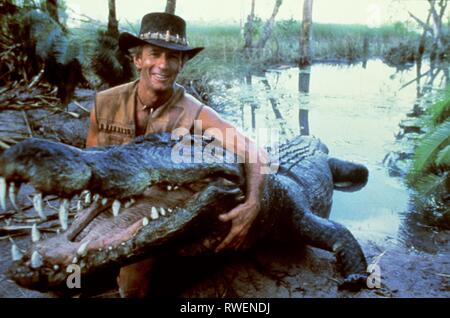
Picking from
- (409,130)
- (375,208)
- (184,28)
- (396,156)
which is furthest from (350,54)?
(184,28)

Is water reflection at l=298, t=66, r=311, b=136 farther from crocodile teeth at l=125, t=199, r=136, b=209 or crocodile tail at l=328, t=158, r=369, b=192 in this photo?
crocodile teeth at l=125, t=199, r=136, b=209

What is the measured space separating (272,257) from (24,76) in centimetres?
524

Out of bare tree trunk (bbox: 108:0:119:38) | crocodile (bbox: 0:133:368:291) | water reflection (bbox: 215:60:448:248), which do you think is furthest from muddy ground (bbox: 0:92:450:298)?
bare tree trunk (bbox: 108:0:119:38)

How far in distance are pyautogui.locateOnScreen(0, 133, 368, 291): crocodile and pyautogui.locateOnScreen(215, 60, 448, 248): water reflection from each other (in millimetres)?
1957

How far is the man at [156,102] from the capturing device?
2.87 m

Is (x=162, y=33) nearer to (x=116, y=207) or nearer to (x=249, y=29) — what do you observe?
(x=116, y=207)

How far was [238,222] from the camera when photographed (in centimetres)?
228

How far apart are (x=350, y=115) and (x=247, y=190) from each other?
717cm

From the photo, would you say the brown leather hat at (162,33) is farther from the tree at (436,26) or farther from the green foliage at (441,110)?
the tree at (436,26)

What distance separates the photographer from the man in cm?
287

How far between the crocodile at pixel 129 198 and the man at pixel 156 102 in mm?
448

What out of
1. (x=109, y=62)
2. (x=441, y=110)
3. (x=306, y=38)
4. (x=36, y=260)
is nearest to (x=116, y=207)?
(x=36, y=260)

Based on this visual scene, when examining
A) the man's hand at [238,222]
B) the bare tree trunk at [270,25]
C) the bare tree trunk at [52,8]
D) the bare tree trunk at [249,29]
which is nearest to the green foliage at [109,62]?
the bare tree trunk at [52,8]

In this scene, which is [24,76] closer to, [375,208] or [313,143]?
[313,143]
